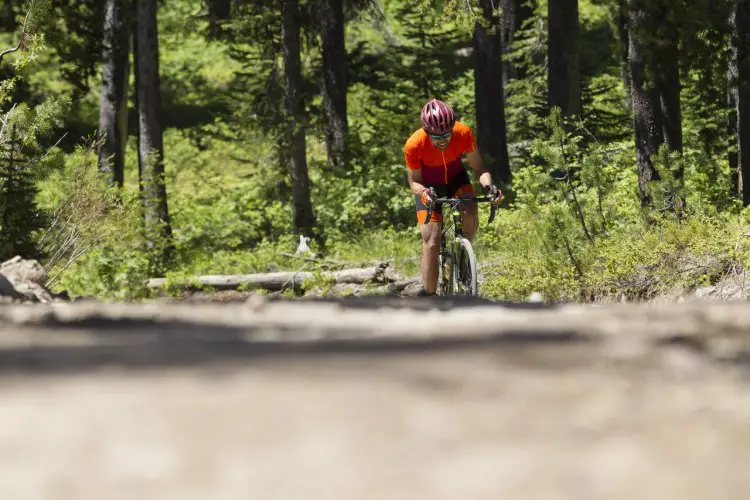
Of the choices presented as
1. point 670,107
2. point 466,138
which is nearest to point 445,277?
point 466,138

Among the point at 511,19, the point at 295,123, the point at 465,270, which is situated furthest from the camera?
the point at 511,19

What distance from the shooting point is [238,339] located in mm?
4176

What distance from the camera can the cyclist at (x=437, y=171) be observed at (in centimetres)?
927

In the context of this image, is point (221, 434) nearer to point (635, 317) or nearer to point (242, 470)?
point (242, 470)

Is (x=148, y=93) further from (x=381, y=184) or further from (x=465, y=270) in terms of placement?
(x=465, y=270)

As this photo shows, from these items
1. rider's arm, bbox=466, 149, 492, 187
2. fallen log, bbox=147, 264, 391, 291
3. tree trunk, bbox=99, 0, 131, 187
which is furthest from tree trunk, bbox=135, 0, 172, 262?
rider's arm, bbox=466, 149, 492, 187

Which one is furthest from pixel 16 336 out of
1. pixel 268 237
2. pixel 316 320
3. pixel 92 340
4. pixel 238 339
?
pixel 268 237

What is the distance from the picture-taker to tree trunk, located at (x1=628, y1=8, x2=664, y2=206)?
1352 centimetres

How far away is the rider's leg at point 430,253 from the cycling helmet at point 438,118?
2.75ft

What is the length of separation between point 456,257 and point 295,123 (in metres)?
12.5

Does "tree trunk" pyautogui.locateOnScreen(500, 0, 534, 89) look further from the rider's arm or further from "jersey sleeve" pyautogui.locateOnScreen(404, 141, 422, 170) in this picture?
"jersey sleeve" pyautogui.locateOnScreen(404, 141, 422, 170)

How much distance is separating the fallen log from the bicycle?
209 inches

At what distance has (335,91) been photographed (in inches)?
933

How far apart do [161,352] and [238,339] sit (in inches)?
17.9
